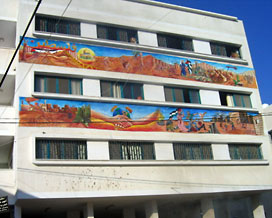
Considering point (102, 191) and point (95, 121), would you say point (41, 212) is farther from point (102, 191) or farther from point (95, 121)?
point (95, 121)

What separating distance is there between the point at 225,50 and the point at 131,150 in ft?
36.4

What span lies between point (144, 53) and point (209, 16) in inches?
263

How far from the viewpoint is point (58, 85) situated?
68.8 ft

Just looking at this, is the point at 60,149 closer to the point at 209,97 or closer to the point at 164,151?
the point at 164,151

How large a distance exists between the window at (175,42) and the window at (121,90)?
157 inches

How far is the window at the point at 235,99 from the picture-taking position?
25.7 metres

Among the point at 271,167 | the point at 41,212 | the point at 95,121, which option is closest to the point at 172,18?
the point at 95,121

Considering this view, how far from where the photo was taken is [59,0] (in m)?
22.8

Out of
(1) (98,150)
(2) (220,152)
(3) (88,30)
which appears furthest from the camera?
Answer: (2) (220,152)

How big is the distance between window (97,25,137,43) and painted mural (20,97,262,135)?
464 cm

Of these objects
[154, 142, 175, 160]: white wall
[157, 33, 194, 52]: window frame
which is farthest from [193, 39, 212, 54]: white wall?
[154, 142, 175, 160]: white wall

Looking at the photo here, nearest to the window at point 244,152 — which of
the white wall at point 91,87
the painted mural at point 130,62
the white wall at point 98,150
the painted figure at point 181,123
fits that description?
the painted figure at point 181,123

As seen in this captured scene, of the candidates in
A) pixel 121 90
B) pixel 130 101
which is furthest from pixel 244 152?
pixel 121 90

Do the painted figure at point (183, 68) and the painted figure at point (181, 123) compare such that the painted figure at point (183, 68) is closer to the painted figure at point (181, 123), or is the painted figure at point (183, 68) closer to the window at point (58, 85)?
the painted figure at point (181, 123)
